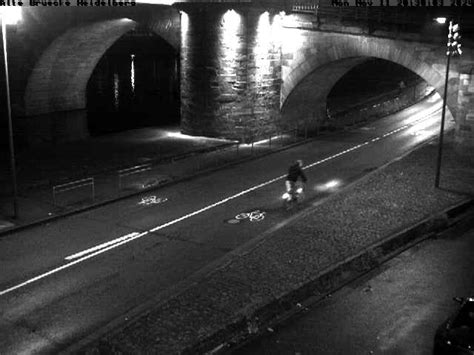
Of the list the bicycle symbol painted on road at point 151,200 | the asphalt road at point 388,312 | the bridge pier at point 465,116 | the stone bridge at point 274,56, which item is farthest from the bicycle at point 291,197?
the stone bridge at point 274,56

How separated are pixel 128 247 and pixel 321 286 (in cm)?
577

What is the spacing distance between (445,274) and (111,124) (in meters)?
31.6

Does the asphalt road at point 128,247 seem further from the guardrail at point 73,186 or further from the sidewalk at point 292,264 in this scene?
the guardrail at point 73,186

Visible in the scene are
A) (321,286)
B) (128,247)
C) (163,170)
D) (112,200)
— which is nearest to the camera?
(321,286)

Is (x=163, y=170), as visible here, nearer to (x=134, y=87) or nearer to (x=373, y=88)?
(x=373, y=88)

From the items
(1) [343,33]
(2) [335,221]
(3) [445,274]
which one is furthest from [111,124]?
(3) [445,274]

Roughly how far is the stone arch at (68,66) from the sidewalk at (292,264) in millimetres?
26323

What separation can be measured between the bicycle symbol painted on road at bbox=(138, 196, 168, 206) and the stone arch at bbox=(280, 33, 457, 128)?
14418 millimetres

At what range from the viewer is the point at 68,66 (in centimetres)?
4697

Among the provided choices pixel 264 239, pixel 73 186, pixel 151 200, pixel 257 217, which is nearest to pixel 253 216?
pixel 257 217

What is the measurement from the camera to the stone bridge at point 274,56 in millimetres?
28625

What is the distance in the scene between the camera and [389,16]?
31594mm

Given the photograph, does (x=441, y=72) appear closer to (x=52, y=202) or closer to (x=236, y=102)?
(x=236, y=102)

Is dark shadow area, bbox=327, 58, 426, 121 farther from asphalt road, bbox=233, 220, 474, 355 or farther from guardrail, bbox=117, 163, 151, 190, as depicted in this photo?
asphalt road, bbox=233, 220, 474, 355
